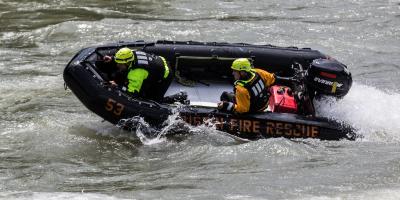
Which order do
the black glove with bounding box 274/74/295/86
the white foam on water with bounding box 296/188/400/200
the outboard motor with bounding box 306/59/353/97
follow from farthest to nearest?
the black glove with bounding box 274/74/295/86
the outboard motor with bounding box 306/59/353/97
the white foam on water with bounding box 296/188/400/200

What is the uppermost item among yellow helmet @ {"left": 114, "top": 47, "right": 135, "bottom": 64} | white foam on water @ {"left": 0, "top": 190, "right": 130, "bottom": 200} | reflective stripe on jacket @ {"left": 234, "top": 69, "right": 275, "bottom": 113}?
yellow helmet @ {"left": 114, "top": 47, "right": 135, "bottom": 64}

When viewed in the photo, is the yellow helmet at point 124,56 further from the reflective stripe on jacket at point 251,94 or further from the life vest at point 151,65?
the reflective stripe on jacket at point 251,94

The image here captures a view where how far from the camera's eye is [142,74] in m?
8.14

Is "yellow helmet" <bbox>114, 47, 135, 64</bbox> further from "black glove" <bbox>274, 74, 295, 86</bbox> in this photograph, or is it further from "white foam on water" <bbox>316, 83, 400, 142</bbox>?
"white foam on water" <bbox>316, 83, 400, 142</bbox>

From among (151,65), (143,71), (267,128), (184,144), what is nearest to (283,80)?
(267,128)

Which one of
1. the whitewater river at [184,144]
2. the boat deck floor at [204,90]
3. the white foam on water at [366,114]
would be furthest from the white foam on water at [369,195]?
the boat deck floor at [204,90]

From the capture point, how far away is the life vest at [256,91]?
7.83m

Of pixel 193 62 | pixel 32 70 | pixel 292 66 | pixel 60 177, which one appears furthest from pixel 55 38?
pixel 60 177

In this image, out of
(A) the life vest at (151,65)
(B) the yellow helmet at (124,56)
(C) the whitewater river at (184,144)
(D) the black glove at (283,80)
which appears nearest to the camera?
(C) the whitewater river at (184,144)

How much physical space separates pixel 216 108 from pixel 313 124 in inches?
43.6

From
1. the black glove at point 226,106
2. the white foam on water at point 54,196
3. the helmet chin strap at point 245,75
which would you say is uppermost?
the helmet chin strap at point 245,75

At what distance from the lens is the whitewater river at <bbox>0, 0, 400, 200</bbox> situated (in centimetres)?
654

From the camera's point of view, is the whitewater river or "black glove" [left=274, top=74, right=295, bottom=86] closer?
the whitewater river

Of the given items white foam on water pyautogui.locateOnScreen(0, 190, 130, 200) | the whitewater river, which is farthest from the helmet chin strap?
white foam on water pyautogui.locateOnScreen(0, 190, 130, 200)
